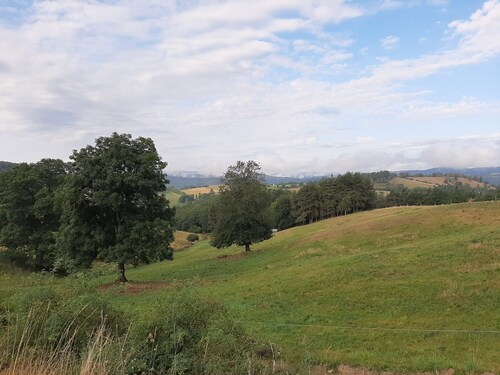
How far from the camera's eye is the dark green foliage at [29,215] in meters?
38.3

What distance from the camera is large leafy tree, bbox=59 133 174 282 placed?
25.3 meters

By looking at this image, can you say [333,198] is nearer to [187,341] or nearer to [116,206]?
[116,206]

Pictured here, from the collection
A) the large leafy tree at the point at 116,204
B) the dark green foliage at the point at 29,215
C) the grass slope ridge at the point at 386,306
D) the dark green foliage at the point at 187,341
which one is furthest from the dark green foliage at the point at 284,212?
the dark green foliage at the point at 187,341

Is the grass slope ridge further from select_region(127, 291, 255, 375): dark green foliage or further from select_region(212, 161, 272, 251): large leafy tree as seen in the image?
select_region(212, 161, 272, 251): large leafy tree

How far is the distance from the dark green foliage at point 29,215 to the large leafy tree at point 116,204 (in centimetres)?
1249

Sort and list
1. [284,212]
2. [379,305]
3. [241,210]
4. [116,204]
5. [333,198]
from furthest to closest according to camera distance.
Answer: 1. [284,212]
2. [333,198]
3. [241,210]
4. [116,204]
5. [379,305]

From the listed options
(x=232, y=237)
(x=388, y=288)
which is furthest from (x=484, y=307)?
(x=232, y=237)

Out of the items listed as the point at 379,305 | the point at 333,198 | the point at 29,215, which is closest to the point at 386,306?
the point at 379,305

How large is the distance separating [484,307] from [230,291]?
12.6 m

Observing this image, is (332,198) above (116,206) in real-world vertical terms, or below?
below

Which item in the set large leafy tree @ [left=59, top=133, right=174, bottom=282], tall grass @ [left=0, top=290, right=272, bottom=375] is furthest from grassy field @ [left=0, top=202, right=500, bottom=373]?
large leafy tree @ [left=59, top=133, right=174, bottom=282]

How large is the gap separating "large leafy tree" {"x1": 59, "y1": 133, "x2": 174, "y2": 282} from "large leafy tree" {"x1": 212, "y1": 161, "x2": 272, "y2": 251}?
17.0 meters

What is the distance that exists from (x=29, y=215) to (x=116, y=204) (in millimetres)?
20377

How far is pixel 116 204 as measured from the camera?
25109 millimetres
